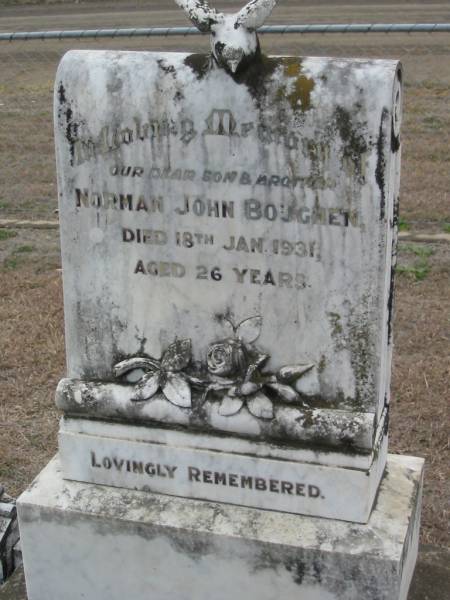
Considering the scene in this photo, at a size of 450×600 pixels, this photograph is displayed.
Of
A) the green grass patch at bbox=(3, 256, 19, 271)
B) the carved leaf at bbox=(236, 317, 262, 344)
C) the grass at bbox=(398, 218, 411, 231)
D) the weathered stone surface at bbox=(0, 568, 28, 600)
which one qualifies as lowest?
the weathered stone surface at bbox=(0, 568, 28, 600)

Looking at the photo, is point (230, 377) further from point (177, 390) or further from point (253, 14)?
point (253, 14)

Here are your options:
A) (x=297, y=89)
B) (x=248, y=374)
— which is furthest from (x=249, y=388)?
(x=297, y=89)

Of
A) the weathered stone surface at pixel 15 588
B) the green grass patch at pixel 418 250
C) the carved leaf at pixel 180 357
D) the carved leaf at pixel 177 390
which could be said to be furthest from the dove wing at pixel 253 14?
the green grass patch at pixel 418 250

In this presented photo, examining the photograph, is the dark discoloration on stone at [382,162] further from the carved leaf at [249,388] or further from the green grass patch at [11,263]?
the green grass patch at [11,263]

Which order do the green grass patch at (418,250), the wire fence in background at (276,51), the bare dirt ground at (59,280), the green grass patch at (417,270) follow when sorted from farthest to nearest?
1. the green grass patch at (418,250)
2. the green grass patch at (417,270)
3. the wire fence in background at (276,51)
4. the bare dirt ground at (59,280)

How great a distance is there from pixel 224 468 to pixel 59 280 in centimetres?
339

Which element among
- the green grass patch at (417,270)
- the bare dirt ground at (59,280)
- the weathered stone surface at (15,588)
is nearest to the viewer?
the weathered stone surface at (15,588)

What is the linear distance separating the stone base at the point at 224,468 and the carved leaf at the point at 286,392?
0.50 ft

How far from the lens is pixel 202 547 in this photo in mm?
2742

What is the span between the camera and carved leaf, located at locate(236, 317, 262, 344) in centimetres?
268

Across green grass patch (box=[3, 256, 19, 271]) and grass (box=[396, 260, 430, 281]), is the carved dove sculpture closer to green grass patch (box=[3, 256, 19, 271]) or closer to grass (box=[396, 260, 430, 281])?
grass (box=[396, 260, 430, 281])

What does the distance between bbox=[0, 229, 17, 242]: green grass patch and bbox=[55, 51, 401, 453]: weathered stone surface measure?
4.28 m

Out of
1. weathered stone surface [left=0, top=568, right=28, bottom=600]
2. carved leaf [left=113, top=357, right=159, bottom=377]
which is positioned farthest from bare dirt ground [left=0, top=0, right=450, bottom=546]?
carved leaf [left=113, top=357, right=159, bottom=377]

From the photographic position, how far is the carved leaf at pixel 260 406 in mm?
2680
